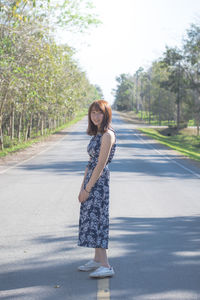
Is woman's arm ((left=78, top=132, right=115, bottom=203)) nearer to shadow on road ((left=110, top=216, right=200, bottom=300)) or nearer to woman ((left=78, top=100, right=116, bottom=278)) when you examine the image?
woman ((left=78, top=100, right=116, bottom=278))

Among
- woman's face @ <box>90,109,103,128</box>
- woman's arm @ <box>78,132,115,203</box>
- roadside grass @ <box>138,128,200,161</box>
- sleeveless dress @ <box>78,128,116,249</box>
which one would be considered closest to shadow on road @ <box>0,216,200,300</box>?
sleeveless dress @ <box>78,128,116,249</box>

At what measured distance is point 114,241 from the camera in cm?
675

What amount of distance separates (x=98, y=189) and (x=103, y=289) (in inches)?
42.8

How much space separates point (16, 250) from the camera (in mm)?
6246

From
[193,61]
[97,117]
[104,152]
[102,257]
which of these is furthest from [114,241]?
[193,61]

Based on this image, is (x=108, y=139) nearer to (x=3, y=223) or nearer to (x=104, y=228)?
(x=104, y=228)

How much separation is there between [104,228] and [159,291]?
3.15ft

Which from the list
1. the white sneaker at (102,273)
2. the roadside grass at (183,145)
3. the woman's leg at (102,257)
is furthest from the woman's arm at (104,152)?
the roadside grass at (183,145)

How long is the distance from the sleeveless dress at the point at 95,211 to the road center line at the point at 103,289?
39 cm

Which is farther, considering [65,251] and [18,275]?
[65,251]

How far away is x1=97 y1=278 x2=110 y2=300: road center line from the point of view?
452cm

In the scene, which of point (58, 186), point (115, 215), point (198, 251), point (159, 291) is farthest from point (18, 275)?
point (58, 186)

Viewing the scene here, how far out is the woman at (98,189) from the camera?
512cm

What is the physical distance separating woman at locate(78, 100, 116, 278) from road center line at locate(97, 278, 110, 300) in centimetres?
8
